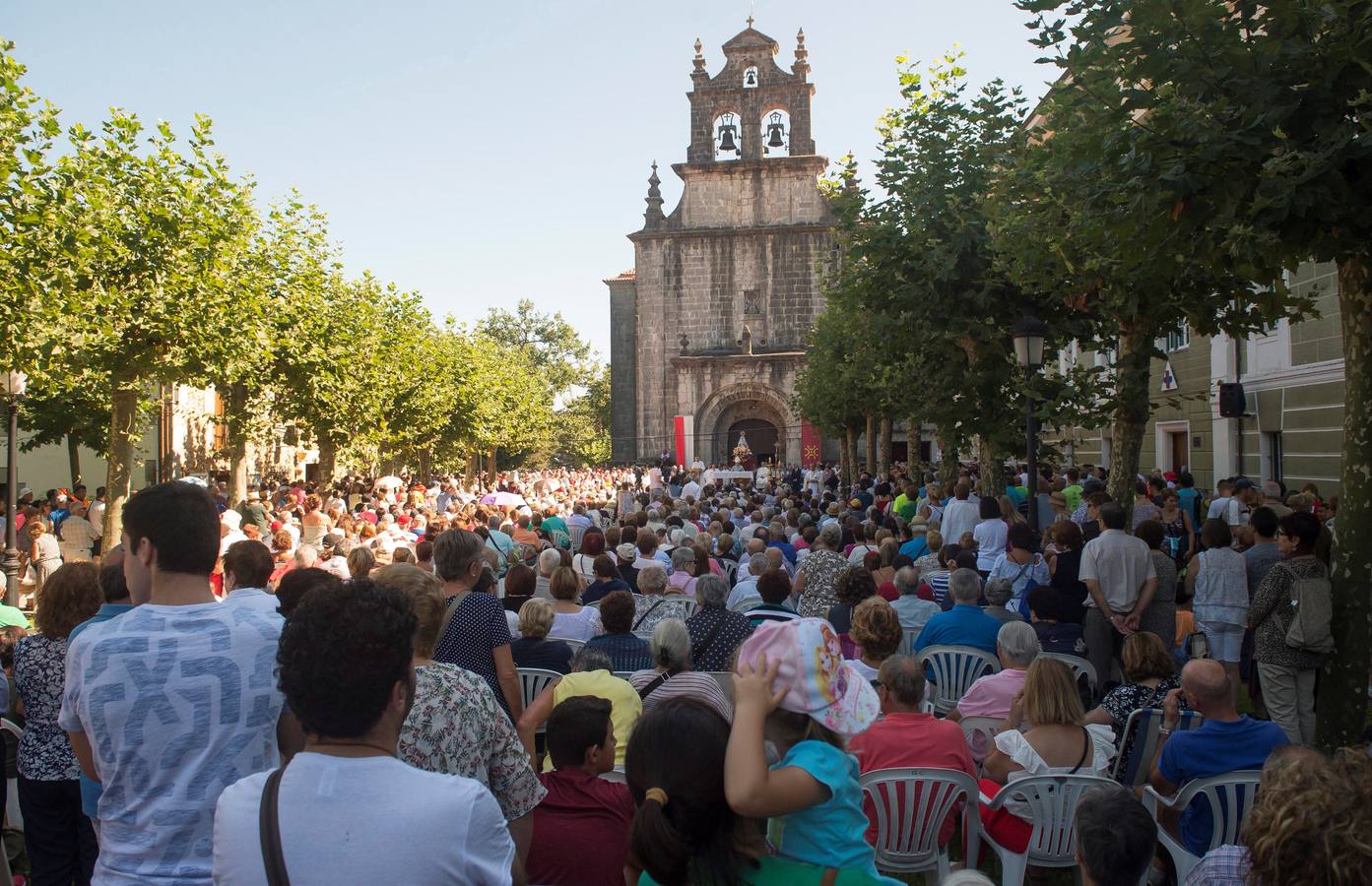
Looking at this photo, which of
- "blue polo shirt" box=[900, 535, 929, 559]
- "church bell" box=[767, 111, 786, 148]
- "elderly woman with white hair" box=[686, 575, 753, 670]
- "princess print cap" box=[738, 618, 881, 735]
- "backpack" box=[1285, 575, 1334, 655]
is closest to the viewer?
"princess print cap" box=[738, 618, 881, 735]

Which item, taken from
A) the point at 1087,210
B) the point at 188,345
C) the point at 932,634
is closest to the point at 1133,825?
the point at 932,634

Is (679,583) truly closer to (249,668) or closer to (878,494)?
(249,668)

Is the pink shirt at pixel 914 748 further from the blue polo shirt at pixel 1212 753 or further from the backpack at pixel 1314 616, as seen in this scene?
the backpack at pixel 1314 616

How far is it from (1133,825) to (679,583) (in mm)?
6180

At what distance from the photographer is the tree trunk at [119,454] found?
15.0 metres

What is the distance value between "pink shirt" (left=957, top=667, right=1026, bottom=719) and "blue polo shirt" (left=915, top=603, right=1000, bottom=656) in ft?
3.37

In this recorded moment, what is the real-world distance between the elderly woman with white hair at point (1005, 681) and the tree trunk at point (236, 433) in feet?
61.9

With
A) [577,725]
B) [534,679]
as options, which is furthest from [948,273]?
[577,725]

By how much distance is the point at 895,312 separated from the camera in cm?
1436

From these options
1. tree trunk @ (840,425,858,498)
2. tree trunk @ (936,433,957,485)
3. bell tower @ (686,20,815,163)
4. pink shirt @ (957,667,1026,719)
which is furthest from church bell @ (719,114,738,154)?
pink shirt @ (957,667,1026,719)

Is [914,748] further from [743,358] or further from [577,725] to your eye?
[743,358]

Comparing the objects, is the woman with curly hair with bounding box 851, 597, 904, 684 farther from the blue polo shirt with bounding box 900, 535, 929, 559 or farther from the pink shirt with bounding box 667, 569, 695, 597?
the blue polo shirt with bounding box 900, 535, 929, 559

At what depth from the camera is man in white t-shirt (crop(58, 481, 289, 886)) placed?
2.74 m

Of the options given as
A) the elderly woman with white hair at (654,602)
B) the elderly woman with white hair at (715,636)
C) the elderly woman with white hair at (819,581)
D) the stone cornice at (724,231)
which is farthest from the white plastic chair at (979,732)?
the stone cornice at (724,231)
